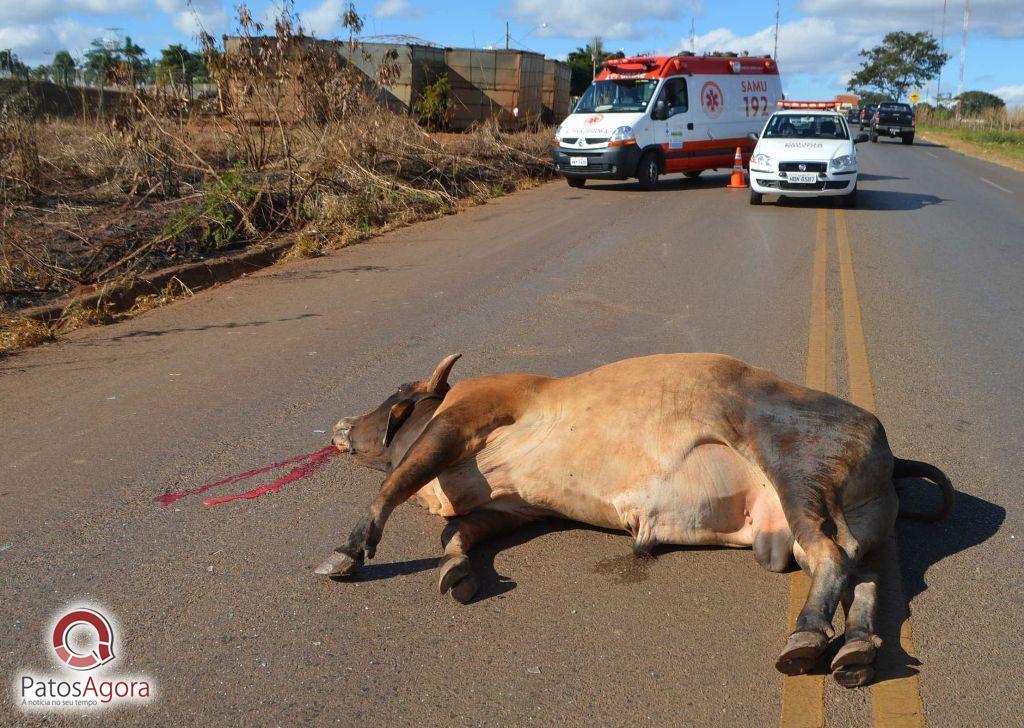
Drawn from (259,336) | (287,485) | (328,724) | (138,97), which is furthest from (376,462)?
(138,97)

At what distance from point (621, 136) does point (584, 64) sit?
36625mm

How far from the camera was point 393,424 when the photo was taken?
4691mm

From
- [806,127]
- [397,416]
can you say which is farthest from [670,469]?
[806,127]

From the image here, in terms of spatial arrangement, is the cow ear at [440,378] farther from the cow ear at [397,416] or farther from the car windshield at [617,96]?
the car windshield at [617,96]

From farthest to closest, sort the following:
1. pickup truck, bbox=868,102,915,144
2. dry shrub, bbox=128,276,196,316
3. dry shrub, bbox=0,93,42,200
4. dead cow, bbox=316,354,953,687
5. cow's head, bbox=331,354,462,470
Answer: pickup truck, bbox=868,102,915,144, dry shrub, bbox=0,93,42,200, dry shrub, bbox=128,276,196,316, cow's head, bbox=331,354,462,470, dead cow, bbox=316,354,953,687

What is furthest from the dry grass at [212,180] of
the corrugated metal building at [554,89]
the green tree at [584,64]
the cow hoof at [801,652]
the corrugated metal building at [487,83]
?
the green tree at [584,64]

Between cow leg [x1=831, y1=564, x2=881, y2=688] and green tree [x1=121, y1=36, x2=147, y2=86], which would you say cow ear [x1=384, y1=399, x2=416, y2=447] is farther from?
green tree [x1=121, y1=36, x2=147, y2=86]

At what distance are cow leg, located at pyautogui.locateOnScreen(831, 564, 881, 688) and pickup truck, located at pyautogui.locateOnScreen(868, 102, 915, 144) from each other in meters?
49.7

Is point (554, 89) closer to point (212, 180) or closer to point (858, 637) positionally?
point (212, 180)

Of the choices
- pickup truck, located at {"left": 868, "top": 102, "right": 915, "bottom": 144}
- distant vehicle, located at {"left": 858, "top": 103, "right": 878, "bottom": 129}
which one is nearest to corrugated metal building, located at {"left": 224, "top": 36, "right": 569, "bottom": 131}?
pickup truck, located at {"left": 868, "top": 102, "right": 915, "bottom": 144}

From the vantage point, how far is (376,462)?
4.87 m

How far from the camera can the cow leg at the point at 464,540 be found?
379cm

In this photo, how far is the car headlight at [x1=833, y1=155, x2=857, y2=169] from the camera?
17.3 meters

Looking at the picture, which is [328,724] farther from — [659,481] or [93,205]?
[93,205]
